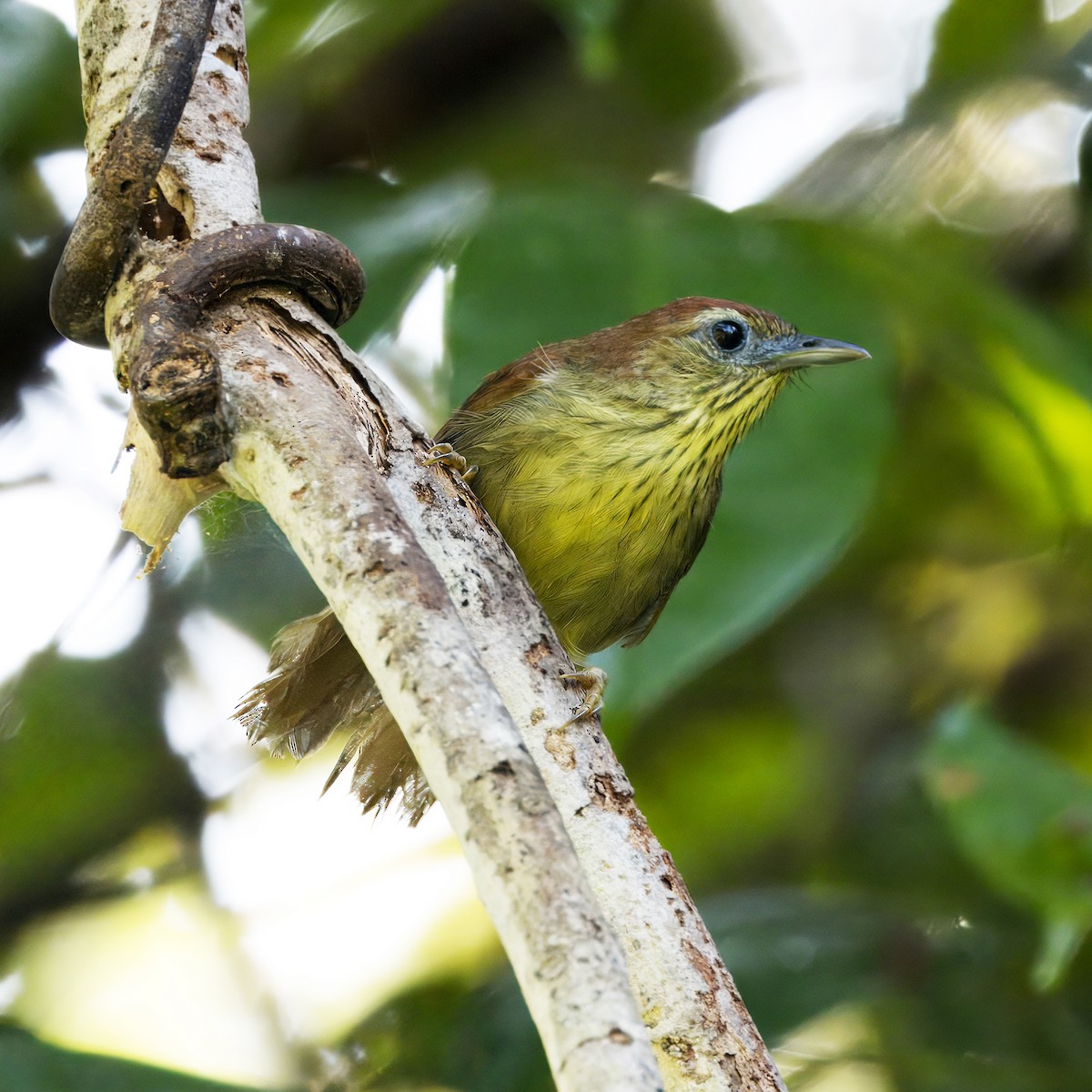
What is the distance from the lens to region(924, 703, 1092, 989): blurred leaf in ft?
8.03

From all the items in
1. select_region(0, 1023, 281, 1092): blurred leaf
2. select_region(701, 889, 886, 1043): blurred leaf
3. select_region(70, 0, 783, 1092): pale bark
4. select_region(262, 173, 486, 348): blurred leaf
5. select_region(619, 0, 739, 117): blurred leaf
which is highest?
select_region(619, 0, 739, 117): blurred leaf

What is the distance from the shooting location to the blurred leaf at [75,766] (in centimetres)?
298

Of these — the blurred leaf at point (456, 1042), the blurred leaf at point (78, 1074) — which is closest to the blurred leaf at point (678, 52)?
the blurred leaf at point (456, 1042)

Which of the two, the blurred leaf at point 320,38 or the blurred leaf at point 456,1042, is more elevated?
the blurred leaf at point 320,38

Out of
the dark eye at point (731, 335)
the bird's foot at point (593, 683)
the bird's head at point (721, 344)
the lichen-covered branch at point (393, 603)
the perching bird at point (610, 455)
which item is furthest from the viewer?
the dark eye at point (731, 335)

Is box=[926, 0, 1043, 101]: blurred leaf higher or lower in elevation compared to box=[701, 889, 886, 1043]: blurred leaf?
higher

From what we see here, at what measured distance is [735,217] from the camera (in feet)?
9.65

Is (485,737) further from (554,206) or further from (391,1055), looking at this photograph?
(391,1055)

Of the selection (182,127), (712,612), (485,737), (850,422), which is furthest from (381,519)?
(850,422)

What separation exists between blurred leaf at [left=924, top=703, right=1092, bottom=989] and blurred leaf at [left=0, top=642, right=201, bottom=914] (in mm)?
1838

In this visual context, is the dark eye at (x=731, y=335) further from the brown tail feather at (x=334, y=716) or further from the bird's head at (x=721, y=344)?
the brown tail feather at (x=334, y=716)

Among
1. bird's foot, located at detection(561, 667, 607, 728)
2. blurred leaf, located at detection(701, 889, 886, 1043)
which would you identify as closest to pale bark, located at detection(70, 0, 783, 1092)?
bird's foot, located at detection(561, 667, 607, 728)

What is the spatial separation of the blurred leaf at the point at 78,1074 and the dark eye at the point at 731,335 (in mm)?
2067

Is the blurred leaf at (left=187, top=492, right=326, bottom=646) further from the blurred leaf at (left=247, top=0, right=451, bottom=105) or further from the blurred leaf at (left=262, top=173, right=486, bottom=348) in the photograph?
the blurred leaf at (left=247, top=0, right=451, bottom=105)
